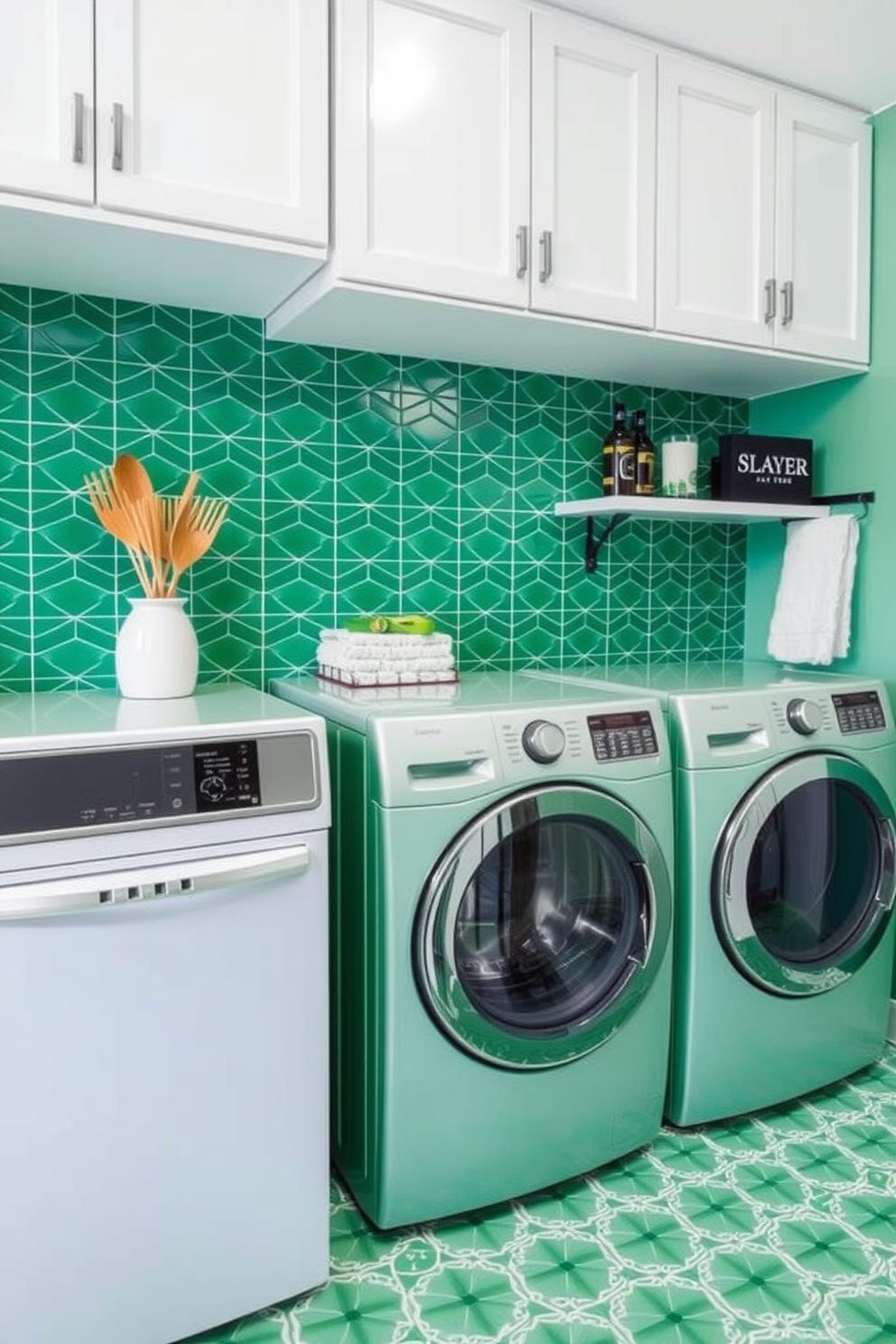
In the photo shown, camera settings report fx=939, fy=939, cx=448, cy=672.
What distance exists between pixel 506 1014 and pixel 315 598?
110 cm

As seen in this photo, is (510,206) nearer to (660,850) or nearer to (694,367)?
(694,367)

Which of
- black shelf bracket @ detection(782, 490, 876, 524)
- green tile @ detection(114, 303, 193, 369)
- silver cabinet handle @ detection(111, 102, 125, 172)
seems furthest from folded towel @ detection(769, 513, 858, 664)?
silver cabinet handle @ detection(111, 102, 125, 172)

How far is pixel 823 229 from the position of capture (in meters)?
2.43

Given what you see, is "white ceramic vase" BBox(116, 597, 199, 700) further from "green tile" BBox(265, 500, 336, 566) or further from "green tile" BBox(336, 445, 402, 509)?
"green tile" BBox(336, 445, 402, 509)

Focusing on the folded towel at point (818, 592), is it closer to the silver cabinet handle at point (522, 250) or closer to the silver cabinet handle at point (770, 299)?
the silver cabinet handle at point (770, 299)

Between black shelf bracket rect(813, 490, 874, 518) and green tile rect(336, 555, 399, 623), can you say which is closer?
green tile rect(336, 555, 399, 623)

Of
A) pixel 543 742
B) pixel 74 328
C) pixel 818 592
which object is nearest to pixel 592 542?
pixel 818 592

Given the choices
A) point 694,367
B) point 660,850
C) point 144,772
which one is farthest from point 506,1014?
point 694,367

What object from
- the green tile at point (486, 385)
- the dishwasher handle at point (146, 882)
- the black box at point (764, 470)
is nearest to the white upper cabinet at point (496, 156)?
the green tile at point (486, 385)

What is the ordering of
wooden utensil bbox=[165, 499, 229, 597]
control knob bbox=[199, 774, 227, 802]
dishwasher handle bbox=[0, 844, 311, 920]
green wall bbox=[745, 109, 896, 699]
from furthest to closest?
green wall bbox=[745, 109, 896, 699], wooden utensil bbox=[165, 499, 229, 597], control knob bbox=[199, 774, 227, 802], dishwasher handle bbox=[0, 844, 311, 920]

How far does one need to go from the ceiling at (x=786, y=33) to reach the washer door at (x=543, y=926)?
65.8 inches

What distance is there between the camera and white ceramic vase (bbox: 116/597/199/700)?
184 cm

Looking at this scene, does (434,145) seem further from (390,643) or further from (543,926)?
(543,926)

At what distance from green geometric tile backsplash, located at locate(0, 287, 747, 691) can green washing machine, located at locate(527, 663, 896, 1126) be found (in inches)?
18.3
